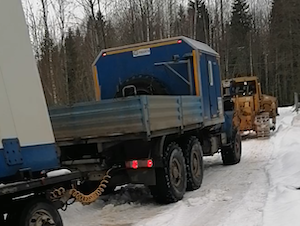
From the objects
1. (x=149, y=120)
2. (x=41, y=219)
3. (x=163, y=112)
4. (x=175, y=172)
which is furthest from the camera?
(x=175, y=172)

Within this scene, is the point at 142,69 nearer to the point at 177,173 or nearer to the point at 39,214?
the point at 177,173

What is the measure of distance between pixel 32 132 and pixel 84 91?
2432 centimetres

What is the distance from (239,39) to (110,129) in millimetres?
47132

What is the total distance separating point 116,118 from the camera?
742 centimetres

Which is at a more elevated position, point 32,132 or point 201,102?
point 32,132

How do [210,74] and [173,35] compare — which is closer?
[210,74]

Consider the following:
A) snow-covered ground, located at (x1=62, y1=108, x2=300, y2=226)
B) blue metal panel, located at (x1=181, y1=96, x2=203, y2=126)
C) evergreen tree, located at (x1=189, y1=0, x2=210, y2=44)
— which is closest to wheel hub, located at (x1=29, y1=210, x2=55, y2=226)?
snow-covered ground, located at (x1=62, y1=108, x2=300, y2=226)

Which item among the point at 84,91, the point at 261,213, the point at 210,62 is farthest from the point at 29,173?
the point at 84,91

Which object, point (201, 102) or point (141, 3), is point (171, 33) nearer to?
point (141, 3)

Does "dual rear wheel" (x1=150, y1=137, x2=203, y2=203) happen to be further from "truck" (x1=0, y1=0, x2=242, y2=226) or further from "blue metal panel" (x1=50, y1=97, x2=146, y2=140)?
"blue metal panel" (x1=50, y1=97, x2=146, y2=140)

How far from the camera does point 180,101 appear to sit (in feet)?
28.3

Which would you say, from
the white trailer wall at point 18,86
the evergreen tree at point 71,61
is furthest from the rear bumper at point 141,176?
the evergreen tree at point 71,61

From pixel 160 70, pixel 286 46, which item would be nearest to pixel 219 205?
pixel 160 70

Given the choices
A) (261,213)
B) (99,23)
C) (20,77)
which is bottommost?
(261,213)
